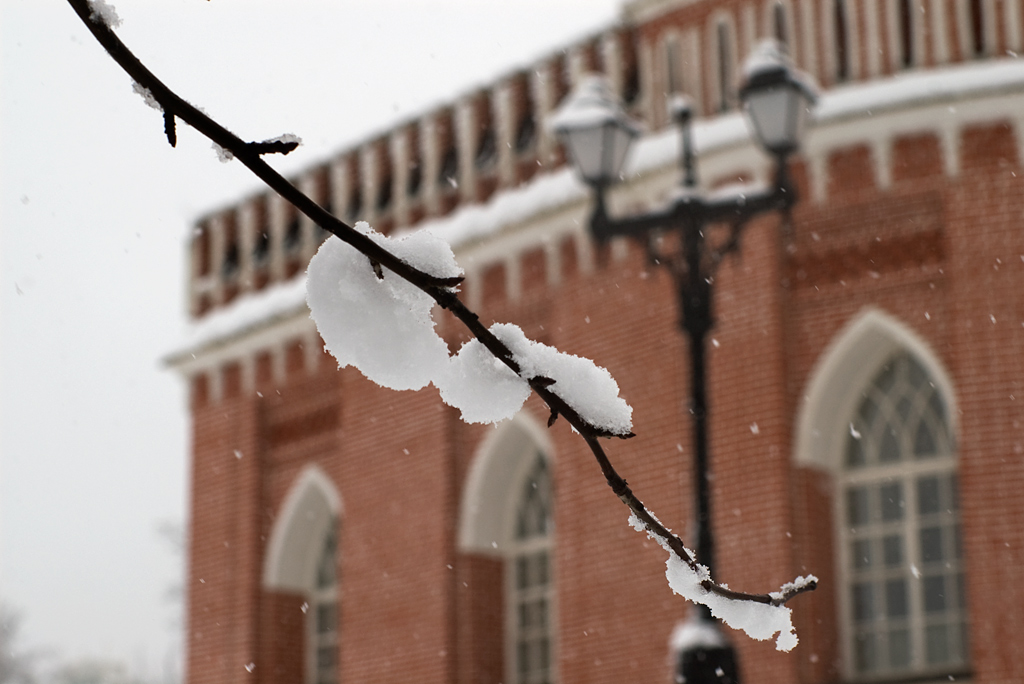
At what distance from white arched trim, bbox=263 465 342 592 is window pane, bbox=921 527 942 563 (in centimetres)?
558

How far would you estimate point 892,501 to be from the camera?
32.2ft

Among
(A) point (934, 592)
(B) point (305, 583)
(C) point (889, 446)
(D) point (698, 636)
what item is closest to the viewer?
(D) point (698, 636)

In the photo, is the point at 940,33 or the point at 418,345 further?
the point at 940,33

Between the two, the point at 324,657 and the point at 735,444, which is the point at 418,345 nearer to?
the point at 735,444

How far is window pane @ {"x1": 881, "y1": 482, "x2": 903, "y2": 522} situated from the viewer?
9.77m

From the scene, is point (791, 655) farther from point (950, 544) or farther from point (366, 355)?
point (366, 355)

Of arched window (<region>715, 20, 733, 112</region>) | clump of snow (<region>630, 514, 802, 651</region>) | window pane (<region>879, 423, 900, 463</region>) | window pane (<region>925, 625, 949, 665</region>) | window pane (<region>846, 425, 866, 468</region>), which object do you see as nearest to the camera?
clump of snow (<region>630, 514, 802, 651</region>)

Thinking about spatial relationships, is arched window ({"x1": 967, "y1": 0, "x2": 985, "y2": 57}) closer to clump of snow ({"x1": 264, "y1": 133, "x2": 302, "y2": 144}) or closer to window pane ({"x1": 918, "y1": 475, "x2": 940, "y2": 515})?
window pane ({"x1": 918, "y1": 475, "x2": 940, "y2": 515})

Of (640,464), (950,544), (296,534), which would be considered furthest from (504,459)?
(950,544)

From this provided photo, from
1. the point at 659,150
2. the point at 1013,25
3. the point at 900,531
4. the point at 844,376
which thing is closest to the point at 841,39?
the point at 1013,25

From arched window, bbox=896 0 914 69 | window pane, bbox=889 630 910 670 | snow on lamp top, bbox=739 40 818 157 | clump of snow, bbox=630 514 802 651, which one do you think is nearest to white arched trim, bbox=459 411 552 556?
window pane, bbox=889 630 910 670

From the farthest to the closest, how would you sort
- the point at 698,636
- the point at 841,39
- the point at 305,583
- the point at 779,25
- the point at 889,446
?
the point at 305,583 < the point at 779,25 < the point at 841,39 < the point at 889,446 < the point at 698,636

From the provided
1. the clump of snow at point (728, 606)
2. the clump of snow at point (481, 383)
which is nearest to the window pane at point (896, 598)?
the clump of snow at point (728, 606)

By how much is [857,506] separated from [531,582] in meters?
3.02
